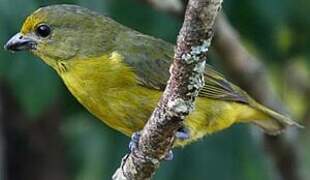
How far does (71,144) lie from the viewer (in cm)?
542

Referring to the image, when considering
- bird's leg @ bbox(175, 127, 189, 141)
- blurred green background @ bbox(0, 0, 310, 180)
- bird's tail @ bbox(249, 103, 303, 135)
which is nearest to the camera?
bird's leg @ bbox(175, 127, 189, 141)

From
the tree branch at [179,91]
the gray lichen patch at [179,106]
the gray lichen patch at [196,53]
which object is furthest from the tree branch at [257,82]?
the gray lichen patch at [196,53]

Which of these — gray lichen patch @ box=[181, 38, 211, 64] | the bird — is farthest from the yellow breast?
gray lichen patch @ box=[181, 38, 211, 64]

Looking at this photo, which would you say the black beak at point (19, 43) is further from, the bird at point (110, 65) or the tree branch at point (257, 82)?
the tree branch at point (257, 82)

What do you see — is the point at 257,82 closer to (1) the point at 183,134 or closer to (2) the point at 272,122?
(2) the point at 272,122

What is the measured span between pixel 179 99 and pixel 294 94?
3.58 metres

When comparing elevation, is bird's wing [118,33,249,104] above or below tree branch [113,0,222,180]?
below

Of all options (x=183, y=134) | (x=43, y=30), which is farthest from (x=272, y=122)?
(x=43, y=30)

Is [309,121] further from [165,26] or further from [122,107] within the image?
[122,107]

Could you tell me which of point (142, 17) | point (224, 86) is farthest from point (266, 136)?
point (142, 17)

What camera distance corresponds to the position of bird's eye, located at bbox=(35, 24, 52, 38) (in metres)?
4.11

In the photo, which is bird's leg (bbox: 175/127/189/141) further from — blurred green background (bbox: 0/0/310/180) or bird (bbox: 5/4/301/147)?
blurred green background (bbox: 0/0/310/180)

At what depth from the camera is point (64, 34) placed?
4195 millimetres

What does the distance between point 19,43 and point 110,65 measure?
1.26ft
